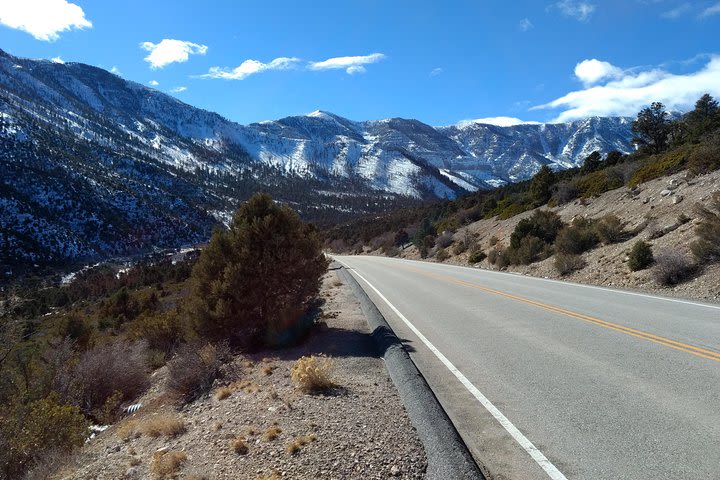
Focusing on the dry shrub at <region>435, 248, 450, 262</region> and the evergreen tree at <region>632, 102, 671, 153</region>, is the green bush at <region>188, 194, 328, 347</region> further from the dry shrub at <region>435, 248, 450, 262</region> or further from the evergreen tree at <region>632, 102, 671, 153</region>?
the evergreen tree at <region>632, 102, 671, 153</region>

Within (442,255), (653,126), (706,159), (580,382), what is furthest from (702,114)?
(580,382)

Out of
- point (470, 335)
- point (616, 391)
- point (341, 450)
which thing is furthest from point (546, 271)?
point (341, 450)

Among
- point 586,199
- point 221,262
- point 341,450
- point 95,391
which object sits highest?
point 586,199

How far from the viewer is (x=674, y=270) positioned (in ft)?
43.8

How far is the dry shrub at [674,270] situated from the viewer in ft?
43.8

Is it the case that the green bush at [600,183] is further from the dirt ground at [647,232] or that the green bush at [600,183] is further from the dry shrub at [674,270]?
the dry shrub at [674,270]

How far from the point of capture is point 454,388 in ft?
20.6

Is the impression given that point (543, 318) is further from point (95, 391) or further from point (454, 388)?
point (95, 391)

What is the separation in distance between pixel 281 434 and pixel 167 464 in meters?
1.19

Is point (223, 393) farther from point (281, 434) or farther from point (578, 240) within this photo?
point (578, 240)

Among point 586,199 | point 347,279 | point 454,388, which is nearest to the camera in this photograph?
point 454,388

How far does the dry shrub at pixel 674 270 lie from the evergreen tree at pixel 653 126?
2744 cm

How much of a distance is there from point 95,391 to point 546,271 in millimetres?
16285

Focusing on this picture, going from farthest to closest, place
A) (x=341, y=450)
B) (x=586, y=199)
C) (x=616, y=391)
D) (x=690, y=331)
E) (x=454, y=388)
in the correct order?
(x=586, y=199) < (x=690, y=331) < (x=454, y=388) < (x=616, y=391) < (x=341, y=450)
